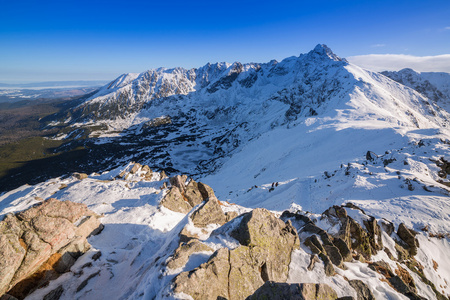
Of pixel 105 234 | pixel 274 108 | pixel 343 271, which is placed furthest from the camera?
pixel 274 108

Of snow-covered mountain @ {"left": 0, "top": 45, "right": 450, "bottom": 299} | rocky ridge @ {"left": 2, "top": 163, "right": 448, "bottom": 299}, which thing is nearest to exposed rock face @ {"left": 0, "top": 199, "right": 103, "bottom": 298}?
rocky ridge @ {"left": 2, "top": 163, "right": 448, "bottom": 299}

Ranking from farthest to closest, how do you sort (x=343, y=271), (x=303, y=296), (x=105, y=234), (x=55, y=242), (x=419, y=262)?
1. (x=105, y=234)
2. (x=419, y=262)
3. (x=55, y=242)
4. (x=343, y=271)
5. (x=303, y=296)

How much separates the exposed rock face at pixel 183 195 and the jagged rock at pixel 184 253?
40.4 ft

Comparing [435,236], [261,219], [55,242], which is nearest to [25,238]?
[55,242]

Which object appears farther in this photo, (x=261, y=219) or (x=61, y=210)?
(x=61, y=210)

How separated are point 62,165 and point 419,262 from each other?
200 metres

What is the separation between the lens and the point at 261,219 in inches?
434

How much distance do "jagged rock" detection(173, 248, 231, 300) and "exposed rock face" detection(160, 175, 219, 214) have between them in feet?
44.0

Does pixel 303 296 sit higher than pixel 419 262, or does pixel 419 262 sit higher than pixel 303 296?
pixel 303 296

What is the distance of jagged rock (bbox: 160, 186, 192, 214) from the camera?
21.6 m

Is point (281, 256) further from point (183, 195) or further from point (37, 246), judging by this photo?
point (183, 195)

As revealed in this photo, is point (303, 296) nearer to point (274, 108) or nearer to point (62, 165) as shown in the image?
point (274, 108)

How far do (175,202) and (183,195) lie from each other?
2.63 m

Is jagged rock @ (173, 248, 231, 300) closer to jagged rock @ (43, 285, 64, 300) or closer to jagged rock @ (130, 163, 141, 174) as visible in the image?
jagged rock @ (43, 285, 64, 300)
